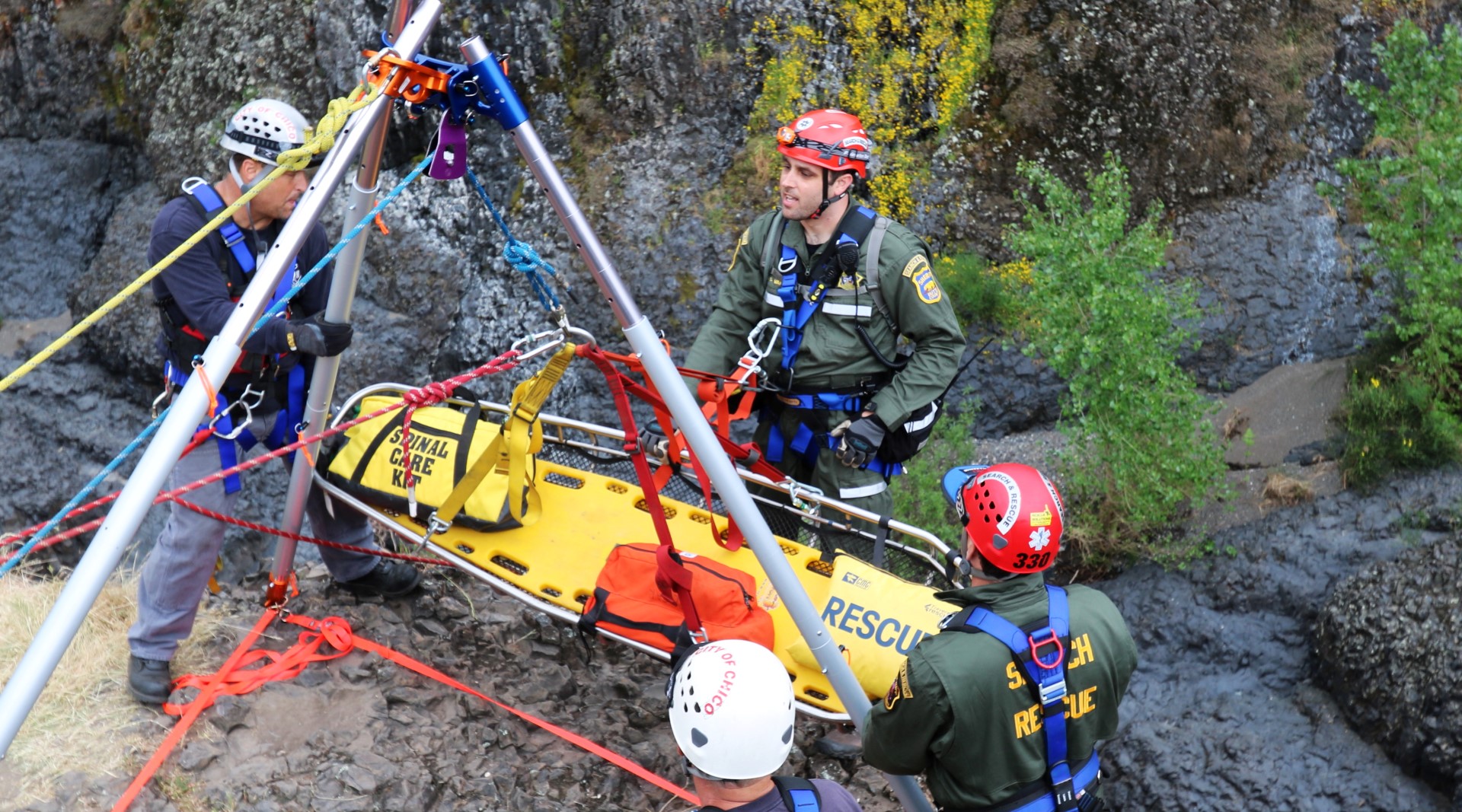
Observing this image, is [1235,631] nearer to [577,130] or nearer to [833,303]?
[833,303]

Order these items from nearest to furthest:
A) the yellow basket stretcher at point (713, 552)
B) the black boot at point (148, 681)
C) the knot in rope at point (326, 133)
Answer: the knot in rope at point (326, 133)
the yellow basket stretcher at point (713, 552)
the black boot at point (148, 681)

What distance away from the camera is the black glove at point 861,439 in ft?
13.1

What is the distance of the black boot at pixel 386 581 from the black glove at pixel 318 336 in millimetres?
1283

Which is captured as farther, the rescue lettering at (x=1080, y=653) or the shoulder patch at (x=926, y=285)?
the shoulder patch at (x=926, y=285)

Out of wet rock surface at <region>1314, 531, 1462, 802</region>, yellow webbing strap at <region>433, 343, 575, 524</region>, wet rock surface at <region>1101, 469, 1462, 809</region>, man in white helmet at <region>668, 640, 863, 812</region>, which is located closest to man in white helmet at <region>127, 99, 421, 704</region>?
yellow webbing strap at <region>433, 343, 575, 524</region>

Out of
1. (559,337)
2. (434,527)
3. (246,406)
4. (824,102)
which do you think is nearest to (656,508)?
(559,337)

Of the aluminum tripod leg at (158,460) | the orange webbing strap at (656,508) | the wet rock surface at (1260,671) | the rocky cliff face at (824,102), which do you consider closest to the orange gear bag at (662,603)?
the orange webbing strap at (656,508)

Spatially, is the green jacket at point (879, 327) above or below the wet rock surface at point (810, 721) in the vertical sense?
above

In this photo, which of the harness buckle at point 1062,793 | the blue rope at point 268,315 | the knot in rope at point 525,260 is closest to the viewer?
the harness buckle at point 1062,793

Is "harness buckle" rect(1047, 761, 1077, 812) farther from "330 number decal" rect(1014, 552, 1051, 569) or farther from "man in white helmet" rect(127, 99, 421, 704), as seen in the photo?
"man in white helmet" rect(127, 99, 421, 704)

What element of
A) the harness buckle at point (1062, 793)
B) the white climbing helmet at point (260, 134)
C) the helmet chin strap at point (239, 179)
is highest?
the white climbing helmet at point (260, 134)

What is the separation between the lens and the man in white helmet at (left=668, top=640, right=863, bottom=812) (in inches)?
82.4

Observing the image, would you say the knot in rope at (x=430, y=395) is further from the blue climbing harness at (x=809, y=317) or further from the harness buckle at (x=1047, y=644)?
the harness buckle at (x=1047, y=644)

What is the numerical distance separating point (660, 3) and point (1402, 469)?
468 cm
